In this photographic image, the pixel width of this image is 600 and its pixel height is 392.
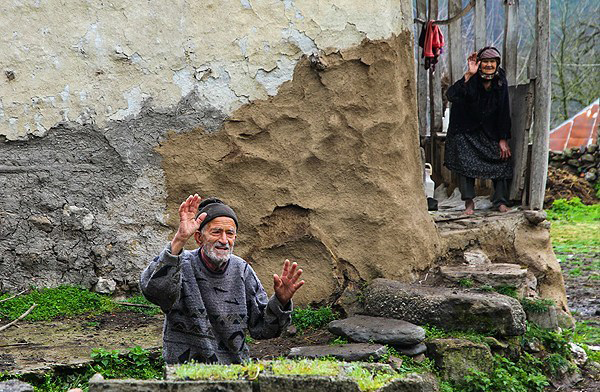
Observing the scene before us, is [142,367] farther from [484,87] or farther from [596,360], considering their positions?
[484,87]

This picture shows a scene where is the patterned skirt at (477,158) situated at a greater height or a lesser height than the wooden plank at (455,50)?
lesser

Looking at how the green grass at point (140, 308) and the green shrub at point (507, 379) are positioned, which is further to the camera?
the green grass at point (140, 308)

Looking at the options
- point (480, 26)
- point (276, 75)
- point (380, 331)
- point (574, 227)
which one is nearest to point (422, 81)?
point (480, 26)

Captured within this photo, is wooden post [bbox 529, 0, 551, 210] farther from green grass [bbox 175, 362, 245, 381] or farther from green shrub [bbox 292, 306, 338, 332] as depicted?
green grass [bbox 175, 362, 245, 381]

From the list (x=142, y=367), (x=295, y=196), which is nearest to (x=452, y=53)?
(x=295, y=196)

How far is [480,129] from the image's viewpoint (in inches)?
297

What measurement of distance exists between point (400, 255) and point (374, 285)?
0.37 meters

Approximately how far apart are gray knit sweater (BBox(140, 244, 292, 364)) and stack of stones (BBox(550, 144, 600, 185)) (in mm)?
14993

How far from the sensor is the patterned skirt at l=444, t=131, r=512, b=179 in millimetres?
7465

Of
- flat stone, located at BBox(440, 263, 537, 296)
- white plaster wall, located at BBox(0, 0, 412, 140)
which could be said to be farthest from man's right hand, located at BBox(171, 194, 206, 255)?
flat stone, located at BBox(440, 263, 537, 296)

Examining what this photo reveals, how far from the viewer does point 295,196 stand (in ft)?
19.3

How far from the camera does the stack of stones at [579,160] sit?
1780cm

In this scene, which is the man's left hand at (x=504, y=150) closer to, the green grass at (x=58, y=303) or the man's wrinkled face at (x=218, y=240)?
the green grass at (x=58, y=303)

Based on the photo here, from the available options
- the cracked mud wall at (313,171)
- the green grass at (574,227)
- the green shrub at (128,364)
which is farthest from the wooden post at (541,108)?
the green grass at (574,227)
